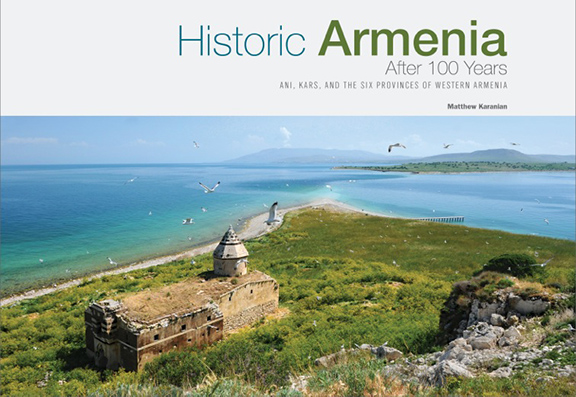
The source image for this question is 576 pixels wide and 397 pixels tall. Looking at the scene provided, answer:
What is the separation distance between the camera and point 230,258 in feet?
57.3

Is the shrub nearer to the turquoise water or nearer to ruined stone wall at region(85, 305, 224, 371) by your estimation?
ruined stone wall at region(85, 305, 224, 371)

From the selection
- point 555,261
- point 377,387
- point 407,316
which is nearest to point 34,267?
point 407,316

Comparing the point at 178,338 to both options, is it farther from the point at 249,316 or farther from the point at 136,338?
the point at 249,316

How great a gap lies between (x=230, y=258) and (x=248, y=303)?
2.46 meters

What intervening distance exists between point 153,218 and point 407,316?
48757 mm

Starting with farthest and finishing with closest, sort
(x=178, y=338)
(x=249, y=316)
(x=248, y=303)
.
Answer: (x=249, y=316), (x=248, y=303), (x=178, y=338)

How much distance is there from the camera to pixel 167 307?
13.7 metres

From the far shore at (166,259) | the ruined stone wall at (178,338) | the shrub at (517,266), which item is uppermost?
the shrub at (517,266)

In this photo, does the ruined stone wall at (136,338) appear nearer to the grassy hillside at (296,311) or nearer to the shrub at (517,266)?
the grassy hillside at (296,311)

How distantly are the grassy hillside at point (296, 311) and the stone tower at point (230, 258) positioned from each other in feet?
10.1

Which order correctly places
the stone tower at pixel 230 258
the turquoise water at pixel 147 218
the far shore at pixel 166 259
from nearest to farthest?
the stone tower at pixel 230 258, the far shore at pixel 166 259, the turquoise water at pixel 147 218

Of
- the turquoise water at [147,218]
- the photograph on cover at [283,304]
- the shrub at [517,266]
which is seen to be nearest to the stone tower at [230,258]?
the photograph on cover at [283,304]


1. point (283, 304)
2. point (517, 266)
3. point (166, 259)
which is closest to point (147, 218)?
point (166, 259)

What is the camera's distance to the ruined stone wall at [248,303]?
15.9 metres
